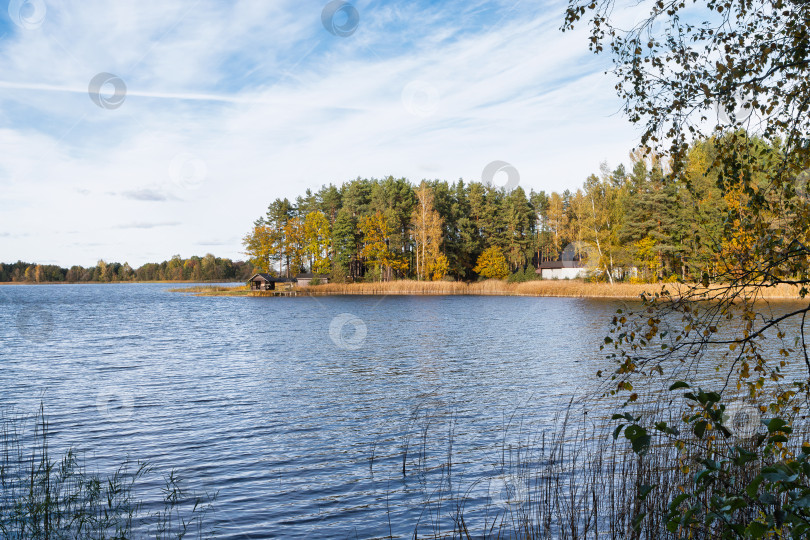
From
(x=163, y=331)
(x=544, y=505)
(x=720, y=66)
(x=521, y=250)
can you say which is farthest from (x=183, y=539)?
(x=521, y=250)

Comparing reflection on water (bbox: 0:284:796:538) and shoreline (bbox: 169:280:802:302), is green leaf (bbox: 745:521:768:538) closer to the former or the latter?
reflection on water (bbox: 0:284:796:538)

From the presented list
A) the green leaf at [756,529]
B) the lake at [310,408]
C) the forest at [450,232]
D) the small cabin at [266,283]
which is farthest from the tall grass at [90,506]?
the small cabin at [266,283]

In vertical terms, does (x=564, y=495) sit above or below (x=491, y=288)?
below

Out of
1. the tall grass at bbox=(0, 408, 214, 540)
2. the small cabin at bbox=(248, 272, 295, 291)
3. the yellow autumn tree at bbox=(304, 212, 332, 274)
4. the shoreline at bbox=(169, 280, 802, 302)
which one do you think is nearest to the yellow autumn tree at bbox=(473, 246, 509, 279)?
the shoreline at bbox=(169, 280, 802, 302)

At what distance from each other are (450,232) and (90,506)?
90.2 metres

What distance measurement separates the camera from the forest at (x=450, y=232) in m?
69.4

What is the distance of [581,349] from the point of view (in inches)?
1013

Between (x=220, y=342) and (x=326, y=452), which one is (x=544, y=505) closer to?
(x=326, y=452)

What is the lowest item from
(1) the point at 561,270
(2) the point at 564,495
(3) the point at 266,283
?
(2) the point at 564,495

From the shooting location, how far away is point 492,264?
9444 cm

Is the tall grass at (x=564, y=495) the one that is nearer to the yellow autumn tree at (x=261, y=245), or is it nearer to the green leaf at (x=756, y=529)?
the green leaf at (x=756, y=529)

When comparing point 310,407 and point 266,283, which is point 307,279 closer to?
point 266,283

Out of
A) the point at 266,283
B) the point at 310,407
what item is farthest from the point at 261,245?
the point at 310,407

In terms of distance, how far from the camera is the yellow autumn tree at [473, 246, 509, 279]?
94188 mm
